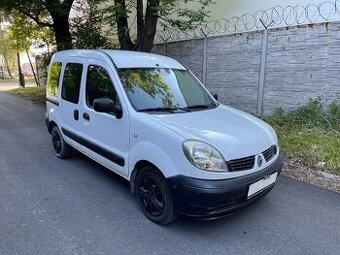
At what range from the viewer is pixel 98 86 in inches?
173

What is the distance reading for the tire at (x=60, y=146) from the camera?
5582mm

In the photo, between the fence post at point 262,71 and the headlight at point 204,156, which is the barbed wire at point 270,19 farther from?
the headlight at point 204,156

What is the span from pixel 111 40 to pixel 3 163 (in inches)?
300

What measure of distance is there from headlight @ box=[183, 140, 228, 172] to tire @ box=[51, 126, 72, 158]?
10.2 ft

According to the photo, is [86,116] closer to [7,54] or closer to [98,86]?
[98,86]

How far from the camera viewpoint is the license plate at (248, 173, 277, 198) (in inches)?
Result: 128

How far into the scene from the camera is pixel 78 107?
4.81 metres

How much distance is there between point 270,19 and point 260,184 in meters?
5.88

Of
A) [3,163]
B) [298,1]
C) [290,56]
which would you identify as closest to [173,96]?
[3,163]

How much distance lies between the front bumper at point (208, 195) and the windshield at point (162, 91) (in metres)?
1.10

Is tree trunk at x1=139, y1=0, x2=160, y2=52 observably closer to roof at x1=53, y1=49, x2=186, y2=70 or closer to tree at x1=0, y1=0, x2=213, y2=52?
tree at x1=0, y1=0, x2=213, y2=52

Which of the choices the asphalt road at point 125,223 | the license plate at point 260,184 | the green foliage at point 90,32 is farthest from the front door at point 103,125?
the green foliage at point 90,32

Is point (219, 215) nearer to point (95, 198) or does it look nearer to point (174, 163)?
point (174, 163)

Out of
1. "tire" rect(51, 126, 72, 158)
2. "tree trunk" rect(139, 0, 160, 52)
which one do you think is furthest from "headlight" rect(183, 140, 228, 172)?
"tree trunk" rect(139, 0, 160, 52)
